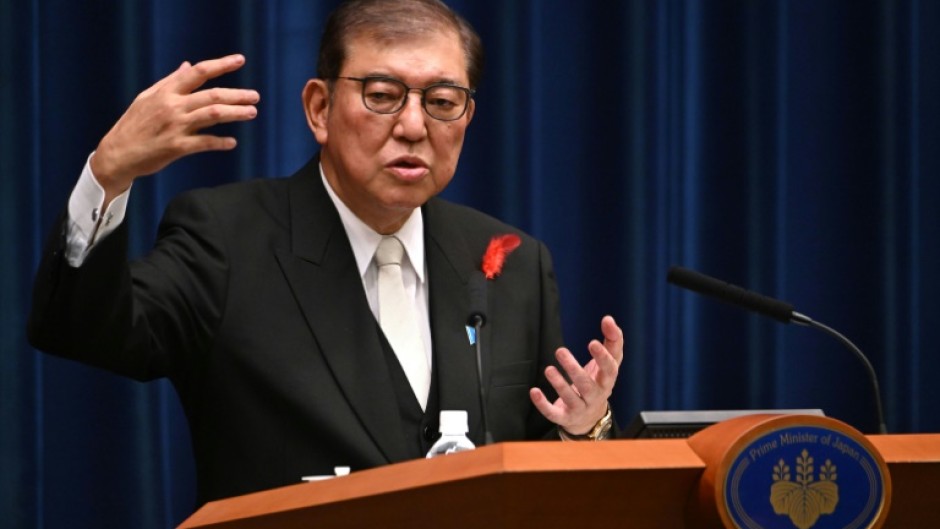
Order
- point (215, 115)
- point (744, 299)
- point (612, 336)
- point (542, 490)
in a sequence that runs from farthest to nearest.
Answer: point (744, 299) → point (612, 336) → point (215, 115) → point (542, 490)

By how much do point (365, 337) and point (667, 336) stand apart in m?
1.41

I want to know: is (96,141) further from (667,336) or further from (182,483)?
(667,336)

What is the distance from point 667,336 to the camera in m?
3.42

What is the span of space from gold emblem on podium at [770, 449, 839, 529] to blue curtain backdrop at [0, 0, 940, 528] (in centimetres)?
225

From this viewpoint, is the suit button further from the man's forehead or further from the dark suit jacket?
the man's forehead

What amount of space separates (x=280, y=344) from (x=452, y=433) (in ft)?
1.30

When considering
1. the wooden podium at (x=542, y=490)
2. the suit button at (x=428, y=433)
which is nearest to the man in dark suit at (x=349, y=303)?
the suit button at (x=428, y=433)

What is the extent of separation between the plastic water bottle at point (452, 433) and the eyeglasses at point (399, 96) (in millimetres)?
619

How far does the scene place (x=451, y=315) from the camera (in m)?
2.32

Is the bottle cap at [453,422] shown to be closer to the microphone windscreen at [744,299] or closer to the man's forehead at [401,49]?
the microphone windscreen at [744,299]

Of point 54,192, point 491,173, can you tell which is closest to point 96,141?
point 54,192

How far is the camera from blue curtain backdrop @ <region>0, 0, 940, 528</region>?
312 cm

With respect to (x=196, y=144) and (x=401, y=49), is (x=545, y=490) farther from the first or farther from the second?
(x=401, y=49)

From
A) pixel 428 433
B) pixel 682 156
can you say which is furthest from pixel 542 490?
pixel 682 156
